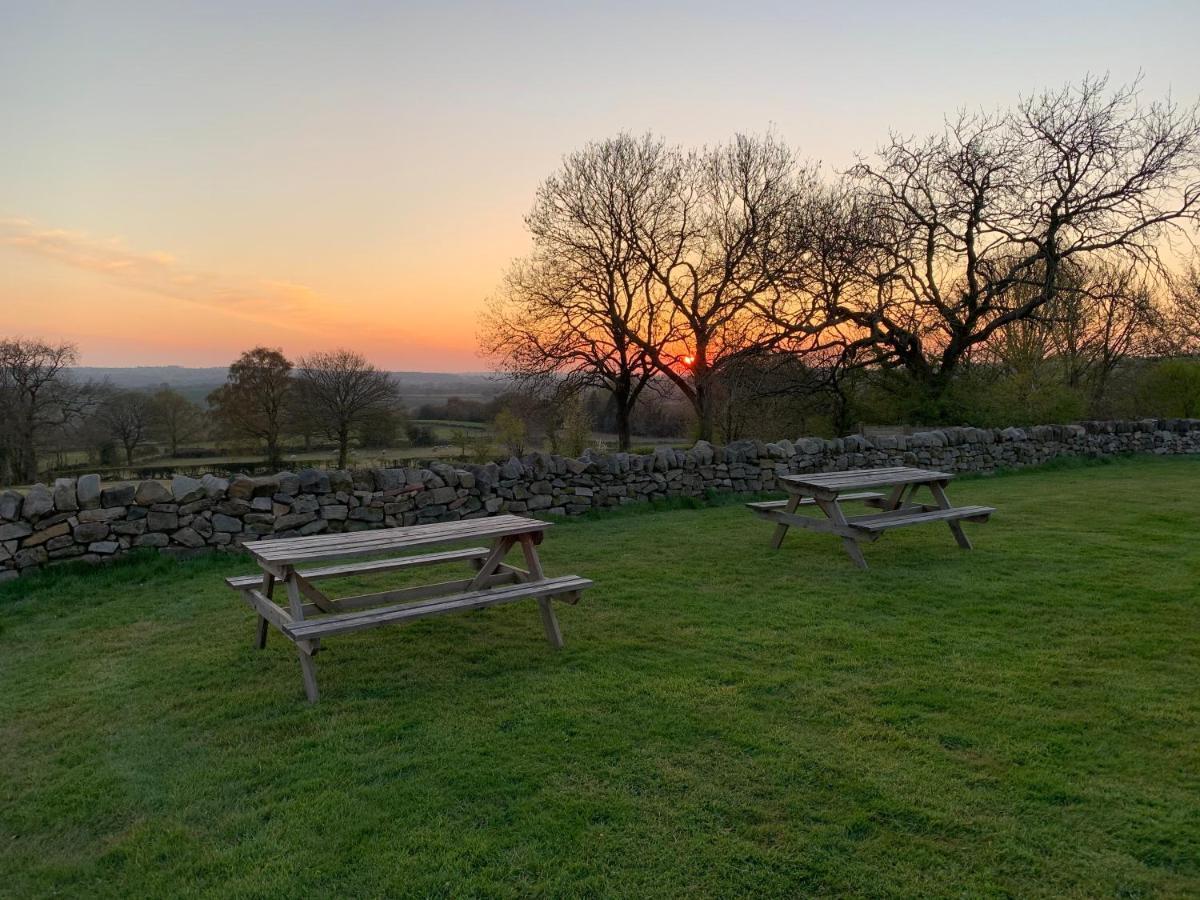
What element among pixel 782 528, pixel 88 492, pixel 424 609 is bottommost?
pixel 782 528

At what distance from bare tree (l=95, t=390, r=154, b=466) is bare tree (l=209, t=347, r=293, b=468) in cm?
176

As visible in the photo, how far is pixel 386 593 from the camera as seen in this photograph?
15.3ft

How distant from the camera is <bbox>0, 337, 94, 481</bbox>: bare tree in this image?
1623 centimetres

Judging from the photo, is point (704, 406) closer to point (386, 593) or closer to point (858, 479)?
point (858, 479)

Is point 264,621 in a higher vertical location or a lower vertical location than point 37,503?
lower

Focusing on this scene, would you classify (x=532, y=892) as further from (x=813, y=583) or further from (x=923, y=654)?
(x=813, y=583)

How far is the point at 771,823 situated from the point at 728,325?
18783mm

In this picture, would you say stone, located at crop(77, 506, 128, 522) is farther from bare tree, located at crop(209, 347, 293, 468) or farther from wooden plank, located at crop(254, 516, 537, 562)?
bare tree, located at crop(209, 347, 293, 468)

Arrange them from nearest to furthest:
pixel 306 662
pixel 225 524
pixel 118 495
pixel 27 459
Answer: pixel 306 662
pixel 118 495
pixel 225 524
pixel 27 459

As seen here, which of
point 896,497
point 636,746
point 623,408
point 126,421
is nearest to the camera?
point 636,746

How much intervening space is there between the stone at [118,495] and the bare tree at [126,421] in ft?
46.1

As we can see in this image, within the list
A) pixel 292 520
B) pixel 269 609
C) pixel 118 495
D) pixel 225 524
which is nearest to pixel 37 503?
pixel 118 495

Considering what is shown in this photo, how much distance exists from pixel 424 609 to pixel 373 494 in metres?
4.09

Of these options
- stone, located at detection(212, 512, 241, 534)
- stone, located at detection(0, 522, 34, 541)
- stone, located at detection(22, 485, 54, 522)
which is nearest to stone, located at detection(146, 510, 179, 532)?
stone, located at detection(212, 512, 241, 534)
